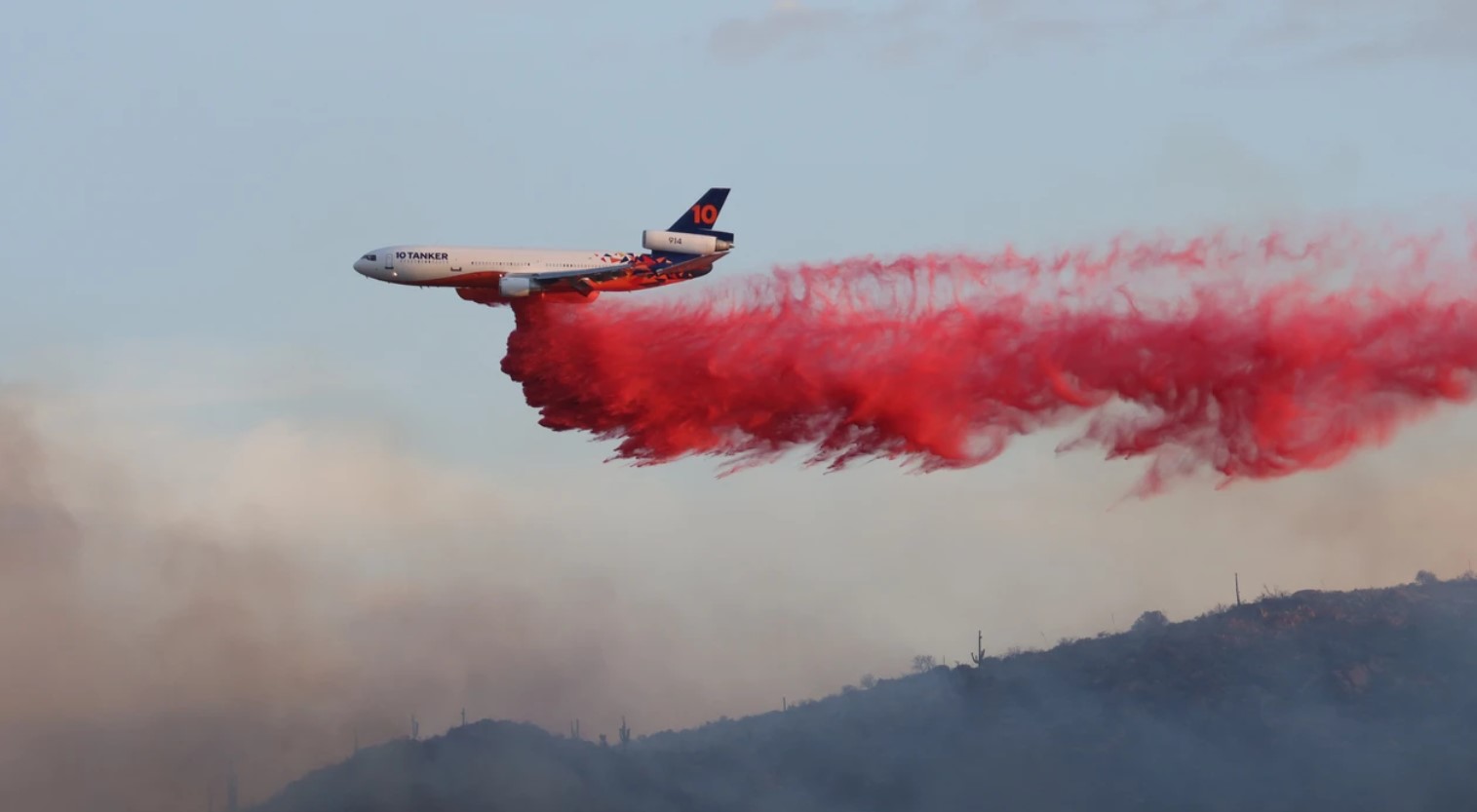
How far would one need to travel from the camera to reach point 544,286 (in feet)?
232

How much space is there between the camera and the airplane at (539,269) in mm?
70812

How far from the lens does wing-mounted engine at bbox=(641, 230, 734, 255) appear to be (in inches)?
2864

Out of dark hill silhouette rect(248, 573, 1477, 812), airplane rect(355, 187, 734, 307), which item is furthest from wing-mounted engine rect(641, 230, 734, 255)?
dark hill silhouette rect(248, 573, 1477, 812)

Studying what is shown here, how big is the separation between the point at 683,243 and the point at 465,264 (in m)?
8.35

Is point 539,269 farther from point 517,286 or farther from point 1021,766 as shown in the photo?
point 1021,766

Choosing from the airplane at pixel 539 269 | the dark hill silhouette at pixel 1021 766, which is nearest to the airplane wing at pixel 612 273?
the airplane at pixel 539 269

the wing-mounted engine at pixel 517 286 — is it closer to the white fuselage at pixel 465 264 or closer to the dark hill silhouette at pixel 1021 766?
the white fuselage at pixel 465 264

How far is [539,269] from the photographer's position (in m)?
71.0

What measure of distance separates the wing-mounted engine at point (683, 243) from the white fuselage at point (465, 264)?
2375 mm

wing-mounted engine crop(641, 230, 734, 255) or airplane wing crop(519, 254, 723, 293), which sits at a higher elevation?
wing-mounted engine crop(641, 230, 734, 255)

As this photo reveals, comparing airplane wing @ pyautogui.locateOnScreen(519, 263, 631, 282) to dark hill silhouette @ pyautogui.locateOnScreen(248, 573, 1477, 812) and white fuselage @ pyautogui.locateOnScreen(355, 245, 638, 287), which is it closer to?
white fuselage @ pyautogui.locateOnScreen(355, 245, 638, 287)

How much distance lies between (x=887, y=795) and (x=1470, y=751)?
54222mm

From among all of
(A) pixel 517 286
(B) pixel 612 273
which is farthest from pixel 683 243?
(A) pixel 517 286

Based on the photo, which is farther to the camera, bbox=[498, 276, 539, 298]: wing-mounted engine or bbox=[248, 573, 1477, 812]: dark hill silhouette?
bbox=[248, 573, 1477, 812]: dark hill silhouette
